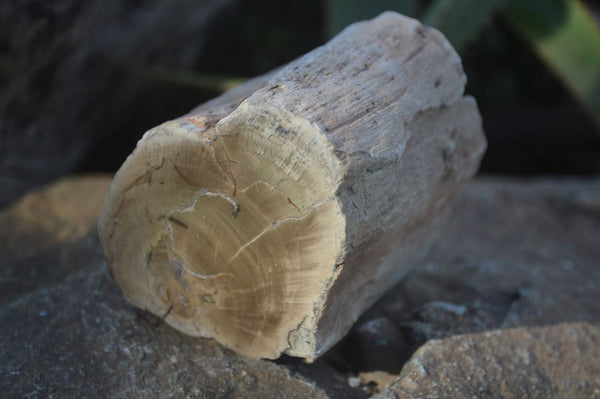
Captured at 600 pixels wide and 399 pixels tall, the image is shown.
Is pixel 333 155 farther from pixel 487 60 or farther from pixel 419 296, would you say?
pixel 487 60

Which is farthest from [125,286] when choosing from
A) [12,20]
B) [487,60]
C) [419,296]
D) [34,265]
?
[487,60]

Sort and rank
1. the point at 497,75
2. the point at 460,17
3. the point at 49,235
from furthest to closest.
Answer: the point at 497,75 < the point at 460,17 < the point at 49,235

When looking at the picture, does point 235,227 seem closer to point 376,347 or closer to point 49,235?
point 376,347

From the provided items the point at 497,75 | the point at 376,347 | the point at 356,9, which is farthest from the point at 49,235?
the point at 497,75

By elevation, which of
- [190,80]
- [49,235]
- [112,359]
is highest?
[190,80]

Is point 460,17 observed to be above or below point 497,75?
above

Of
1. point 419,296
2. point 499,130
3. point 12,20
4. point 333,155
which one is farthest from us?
point 499,130

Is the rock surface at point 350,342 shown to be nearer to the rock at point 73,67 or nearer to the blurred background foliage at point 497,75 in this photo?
the rock at point 73,67
